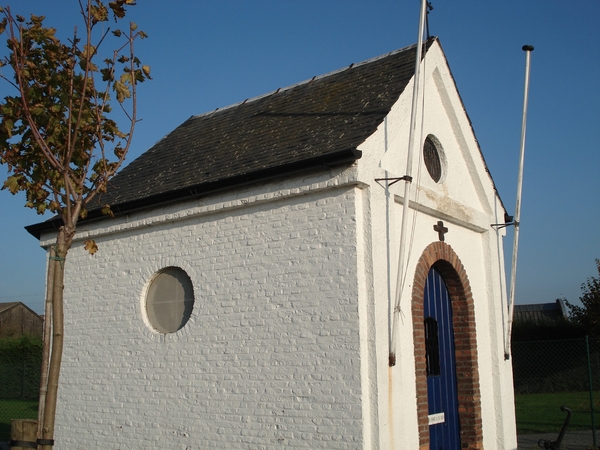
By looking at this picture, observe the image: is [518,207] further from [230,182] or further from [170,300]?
[170,300]

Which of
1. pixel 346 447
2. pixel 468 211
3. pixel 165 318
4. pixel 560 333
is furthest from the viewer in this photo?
pixel 560 333

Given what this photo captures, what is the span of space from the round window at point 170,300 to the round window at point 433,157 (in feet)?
12.6

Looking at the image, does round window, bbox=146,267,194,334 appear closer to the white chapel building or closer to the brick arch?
the white chapel building

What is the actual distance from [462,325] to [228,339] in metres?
3.55

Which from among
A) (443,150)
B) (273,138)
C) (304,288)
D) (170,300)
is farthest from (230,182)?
(443,150)

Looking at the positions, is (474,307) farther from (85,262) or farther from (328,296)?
(85,262)

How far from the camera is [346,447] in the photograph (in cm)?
683

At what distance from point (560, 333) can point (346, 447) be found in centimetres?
1909

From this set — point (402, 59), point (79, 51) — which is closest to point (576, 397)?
point (402, 59)

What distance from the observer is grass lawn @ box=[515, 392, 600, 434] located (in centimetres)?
1419

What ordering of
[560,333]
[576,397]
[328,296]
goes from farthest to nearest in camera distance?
[560,333] < [576,397] < [328,296]

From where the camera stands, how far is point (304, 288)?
7520mm

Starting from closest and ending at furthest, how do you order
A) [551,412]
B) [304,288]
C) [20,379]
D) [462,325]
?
[304,288] → [462,325] → [551,412] → [20,379]

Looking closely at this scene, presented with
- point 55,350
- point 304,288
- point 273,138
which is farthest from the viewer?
point 273,138
